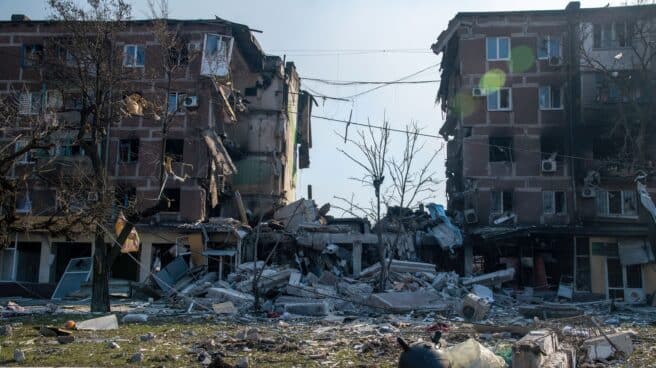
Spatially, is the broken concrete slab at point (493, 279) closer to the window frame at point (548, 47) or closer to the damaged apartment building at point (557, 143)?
the damaged apartment building at point (557, 143)

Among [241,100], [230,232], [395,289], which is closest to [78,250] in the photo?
[230,232]

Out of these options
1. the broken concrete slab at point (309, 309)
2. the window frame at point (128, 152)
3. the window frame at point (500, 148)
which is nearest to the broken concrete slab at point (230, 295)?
the broken concrete slab at point (309, 309)

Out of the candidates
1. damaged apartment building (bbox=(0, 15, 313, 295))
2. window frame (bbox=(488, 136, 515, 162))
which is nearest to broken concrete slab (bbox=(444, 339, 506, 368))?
damaged apartment building (bbox=(0, 15, 313, 295))

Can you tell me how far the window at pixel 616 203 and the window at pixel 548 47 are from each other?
25.3 ft

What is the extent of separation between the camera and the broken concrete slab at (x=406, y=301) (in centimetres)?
2100

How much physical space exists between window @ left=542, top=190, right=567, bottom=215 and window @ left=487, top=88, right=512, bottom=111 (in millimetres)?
5077

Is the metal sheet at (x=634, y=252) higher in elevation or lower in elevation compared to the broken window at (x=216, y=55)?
lower

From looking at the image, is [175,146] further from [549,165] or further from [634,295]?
[634,295]

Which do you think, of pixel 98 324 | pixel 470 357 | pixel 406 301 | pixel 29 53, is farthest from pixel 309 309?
pixel 29 53

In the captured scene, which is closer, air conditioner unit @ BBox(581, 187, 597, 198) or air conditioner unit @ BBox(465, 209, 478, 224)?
air conditioner unit @ BBox(581, 187, 597, 198)

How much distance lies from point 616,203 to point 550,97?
6487 mm

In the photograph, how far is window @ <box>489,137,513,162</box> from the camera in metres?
34.0

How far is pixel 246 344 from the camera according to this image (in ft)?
39.1

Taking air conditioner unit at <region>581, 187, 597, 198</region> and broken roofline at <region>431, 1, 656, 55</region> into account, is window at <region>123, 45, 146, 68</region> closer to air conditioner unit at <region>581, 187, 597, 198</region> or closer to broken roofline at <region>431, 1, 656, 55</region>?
broken roofline at <region>431, 1, 656, 55</region>
